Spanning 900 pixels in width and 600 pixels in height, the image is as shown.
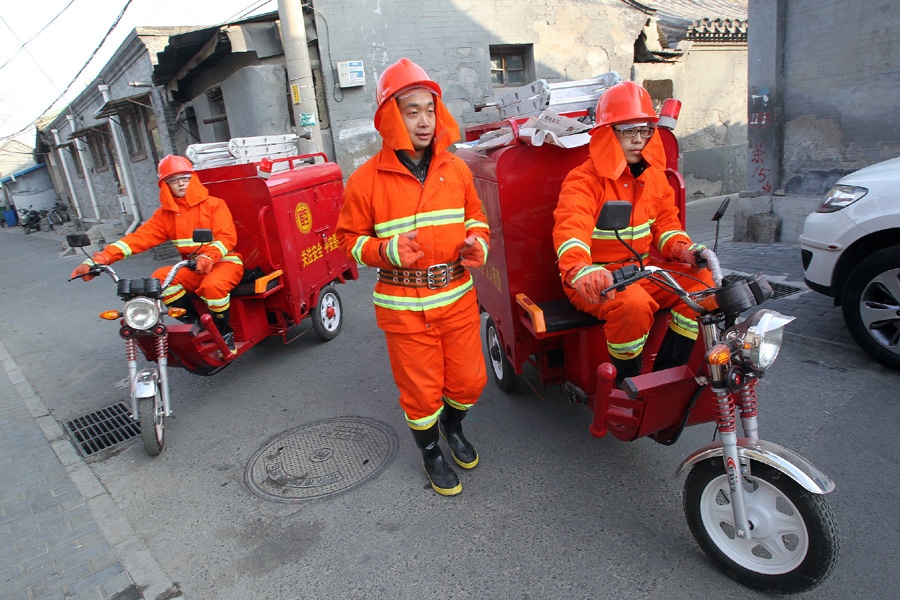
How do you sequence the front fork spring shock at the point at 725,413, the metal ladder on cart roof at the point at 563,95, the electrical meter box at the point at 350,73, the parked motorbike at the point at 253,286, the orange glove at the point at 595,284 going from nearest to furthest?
the front fork spring shock at the point at 725,413
the orange glove at the point at 595,284
the metal ladder on cart roof at the point at 563,95
the parked motorbike at the point at 253,286
the electrical meter box at the point at 350,73

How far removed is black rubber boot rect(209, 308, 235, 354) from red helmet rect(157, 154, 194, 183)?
3.86 feet

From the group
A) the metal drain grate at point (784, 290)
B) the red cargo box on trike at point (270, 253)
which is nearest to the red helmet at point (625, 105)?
the red cargo box on trike at point (270, 253)

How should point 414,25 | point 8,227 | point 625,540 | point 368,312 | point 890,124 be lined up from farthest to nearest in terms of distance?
point 8,227 < point 414,25 < point 368,312 < point 890,124 < point 625,540

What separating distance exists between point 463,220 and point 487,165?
605mm

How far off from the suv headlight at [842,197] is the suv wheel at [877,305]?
1.42 ft

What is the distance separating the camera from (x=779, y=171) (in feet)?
23.5

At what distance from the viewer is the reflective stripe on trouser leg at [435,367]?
2.81m

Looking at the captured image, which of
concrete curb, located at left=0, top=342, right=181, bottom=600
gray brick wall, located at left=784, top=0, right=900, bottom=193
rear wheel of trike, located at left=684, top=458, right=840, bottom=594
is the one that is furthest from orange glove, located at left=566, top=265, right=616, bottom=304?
gray brick wall, located at left=784, top=0, right=900, bottom=193

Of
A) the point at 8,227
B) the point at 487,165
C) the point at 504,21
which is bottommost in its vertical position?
the point at 8,227

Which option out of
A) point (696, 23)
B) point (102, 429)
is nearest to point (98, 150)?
point (102, 429)

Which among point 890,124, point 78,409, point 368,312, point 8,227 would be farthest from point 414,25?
point 8,227

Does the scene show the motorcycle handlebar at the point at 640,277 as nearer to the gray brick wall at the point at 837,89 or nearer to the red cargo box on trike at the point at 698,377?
the red cargo box on trike at the point at 698,377

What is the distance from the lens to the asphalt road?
7.70 feet

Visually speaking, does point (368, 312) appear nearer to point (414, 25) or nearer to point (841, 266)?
point (841, 266)
